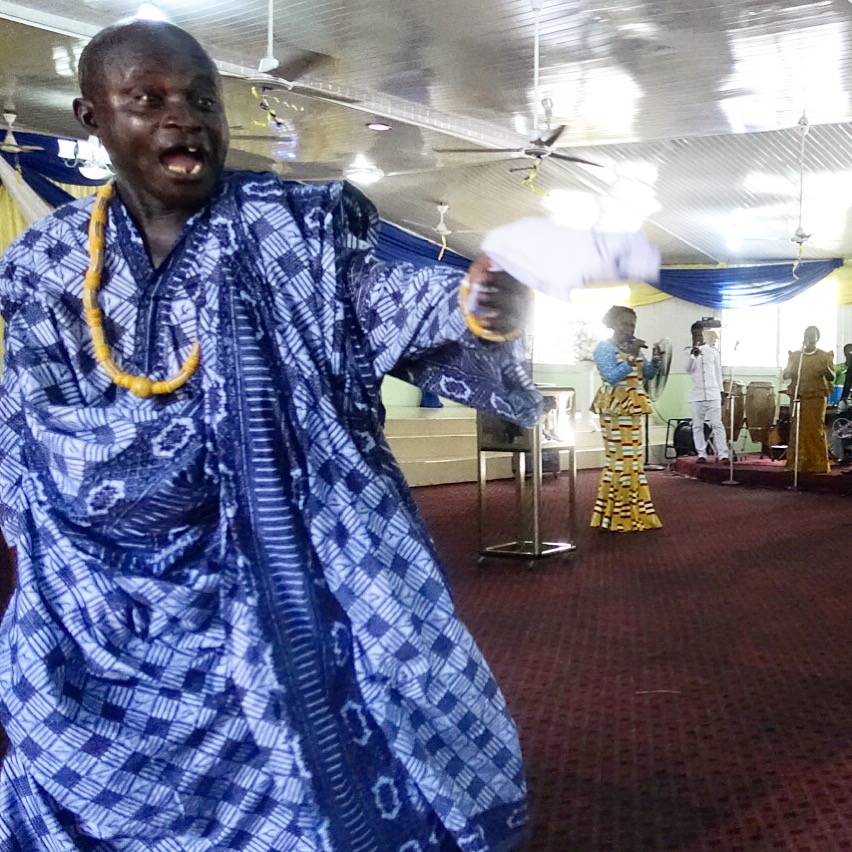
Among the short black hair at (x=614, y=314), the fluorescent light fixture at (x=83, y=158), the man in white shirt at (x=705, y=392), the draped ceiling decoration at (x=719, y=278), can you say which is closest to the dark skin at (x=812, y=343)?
the man in white shirt at (x=705, y=392)

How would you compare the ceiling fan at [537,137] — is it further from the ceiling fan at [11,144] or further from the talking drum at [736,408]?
the talking drum at [736,408]

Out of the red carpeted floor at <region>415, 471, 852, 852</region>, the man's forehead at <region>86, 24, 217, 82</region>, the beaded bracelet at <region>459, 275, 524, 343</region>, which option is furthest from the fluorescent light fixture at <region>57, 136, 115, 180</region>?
the beaded bracelet at <region>459, 275, 524, 343</region>

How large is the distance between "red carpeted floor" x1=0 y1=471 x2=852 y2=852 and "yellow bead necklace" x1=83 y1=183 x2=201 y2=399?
1.20m

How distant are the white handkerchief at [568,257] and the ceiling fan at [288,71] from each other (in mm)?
4650

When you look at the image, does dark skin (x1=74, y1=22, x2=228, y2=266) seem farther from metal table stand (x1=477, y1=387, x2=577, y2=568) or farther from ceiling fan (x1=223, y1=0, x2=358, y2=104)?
ceiling fan (x1=223, y1=0, x2=358, y2=104)

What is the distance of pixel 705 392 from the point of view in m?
9.29

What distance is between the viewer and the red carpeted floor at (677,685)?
1.81 m

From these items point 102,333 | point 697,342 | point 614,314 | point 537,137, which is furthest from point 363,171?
point 102,333

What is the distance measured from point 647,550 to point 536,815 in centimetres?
318

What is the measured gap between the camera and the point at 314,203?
3.25 ft

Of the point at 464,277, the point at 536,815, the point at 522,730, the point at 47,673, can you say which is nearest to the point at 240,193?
the point at 464,277

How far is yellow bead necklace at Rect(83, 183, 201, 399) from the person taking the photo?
36.7 inches

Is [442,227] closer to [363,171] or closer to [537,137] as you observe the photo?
[363,171]

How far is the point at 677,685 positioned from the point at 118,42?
2277mm
